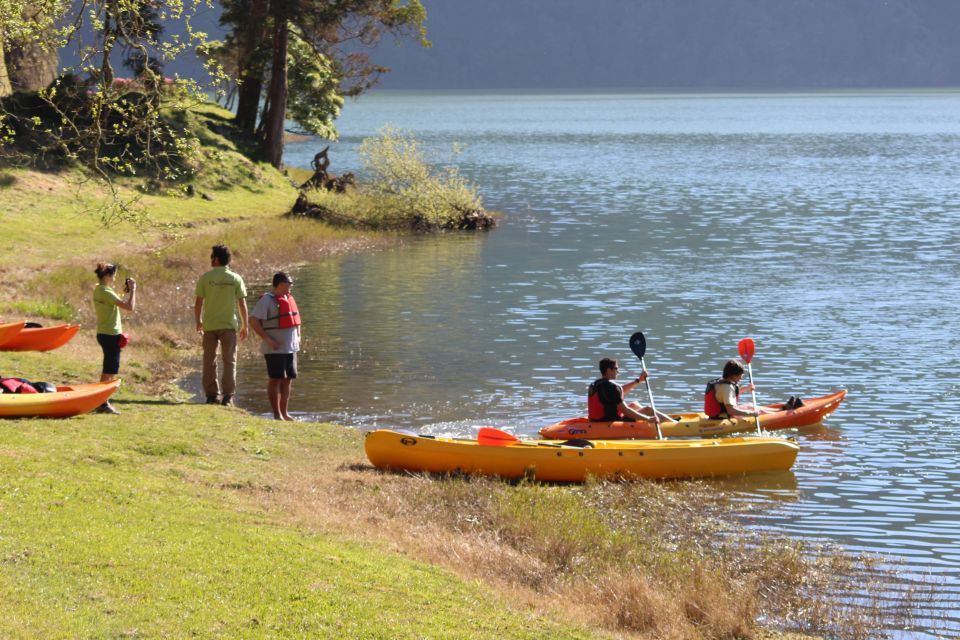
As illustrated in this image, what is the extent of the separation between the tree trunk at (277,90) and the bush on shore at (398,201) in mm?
5694

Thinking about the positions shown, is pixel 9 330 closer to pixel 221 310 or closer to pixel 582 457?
pixel 221 310

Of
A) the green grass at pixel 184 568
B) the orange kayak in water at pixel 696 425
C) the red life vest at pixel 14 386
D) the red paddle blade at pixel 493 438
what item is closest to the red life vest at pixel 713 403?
the orange kayak in water at pixel 696 425

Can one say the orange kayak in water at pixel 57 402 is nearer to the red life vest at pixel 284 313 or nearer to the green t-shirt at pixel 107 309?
the green t-shirt at pixel 107 309

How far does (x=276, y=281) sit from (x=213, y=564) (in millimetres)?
7530


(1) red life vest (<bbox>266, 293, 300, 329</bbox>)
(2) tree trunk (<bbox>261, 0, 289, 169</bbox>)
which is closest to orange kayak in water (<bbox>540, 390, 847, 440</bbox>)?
(1) red life vest (<bbox>266, 293, 300, 329</bbox>)

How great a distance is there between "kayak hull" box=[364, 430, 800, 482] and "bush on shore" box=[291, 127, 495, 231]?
1212 inches

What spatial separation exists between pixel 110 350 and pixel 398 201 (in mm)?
31167

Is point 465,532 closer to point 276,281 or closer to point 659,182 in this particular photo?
point 276,281

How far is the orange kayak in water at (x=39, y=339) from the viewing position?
21.0m

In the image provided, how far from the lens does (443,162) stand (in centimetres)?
8438

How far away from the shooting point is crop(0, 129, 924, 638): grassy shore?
992 cm

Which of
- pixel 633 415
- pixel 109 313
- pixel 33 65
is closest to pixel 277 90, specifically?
pixel 33 65

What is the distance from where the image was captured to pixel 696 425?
19.9 m

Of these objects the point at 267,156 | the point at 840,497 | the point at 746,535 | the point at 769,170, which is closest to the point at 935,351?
the point at 840,497
